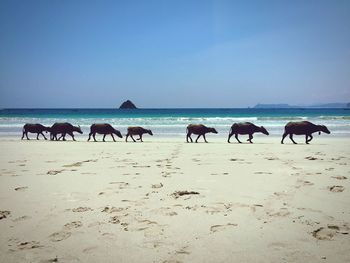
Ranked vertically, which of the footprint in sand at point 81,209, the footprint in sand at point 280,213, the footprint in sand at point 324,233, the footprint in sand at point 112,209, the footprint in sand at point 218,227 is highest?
the footprint in sand at point 280,213

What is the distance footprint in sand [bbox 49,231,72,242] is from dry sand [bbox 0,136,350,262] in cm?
1

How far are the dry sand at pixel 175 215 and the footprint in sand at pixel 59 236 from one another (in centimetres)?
1

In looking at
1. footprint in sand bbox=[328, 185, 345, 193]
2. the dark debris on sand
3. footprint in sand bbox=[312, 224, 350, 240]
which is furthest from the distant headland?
footprint in sand bbox=[312, 224, 350, 240]

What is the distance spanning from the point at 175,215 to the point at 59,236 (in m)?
1.60

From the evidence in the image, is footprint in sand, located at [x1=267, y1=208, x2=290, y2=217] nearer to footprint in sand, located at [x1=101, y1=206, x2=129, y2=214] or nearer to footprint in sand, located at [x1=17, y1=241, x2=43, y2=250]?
footprint in sand, located at [x1=101, y1=206, x2=129, y2=214]

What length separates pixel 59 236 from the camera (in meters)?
3.64

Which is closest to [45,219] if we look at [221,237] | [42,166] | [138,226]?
[138,226]

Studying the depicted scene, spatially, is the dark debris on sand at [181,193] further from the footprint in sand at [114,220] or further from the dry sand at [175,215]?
the footprint in sand at [114,220]

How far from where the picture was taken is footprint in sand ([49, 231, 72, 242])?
11.7ft

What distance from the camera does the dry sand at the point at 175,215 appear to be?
3.23m

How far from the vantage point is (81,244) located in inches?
135

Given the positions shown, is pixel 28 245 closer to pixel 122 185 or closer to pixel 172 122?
pixel 122 185

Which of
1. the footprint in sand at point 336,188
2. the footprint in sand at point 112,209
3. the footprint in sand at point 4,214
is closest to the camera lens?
the footprint in sand at point 4,214

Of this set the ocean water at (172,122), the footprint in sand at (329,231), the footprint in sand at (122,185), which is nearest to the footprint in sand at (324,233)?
the footprint in sand at (329,231)
